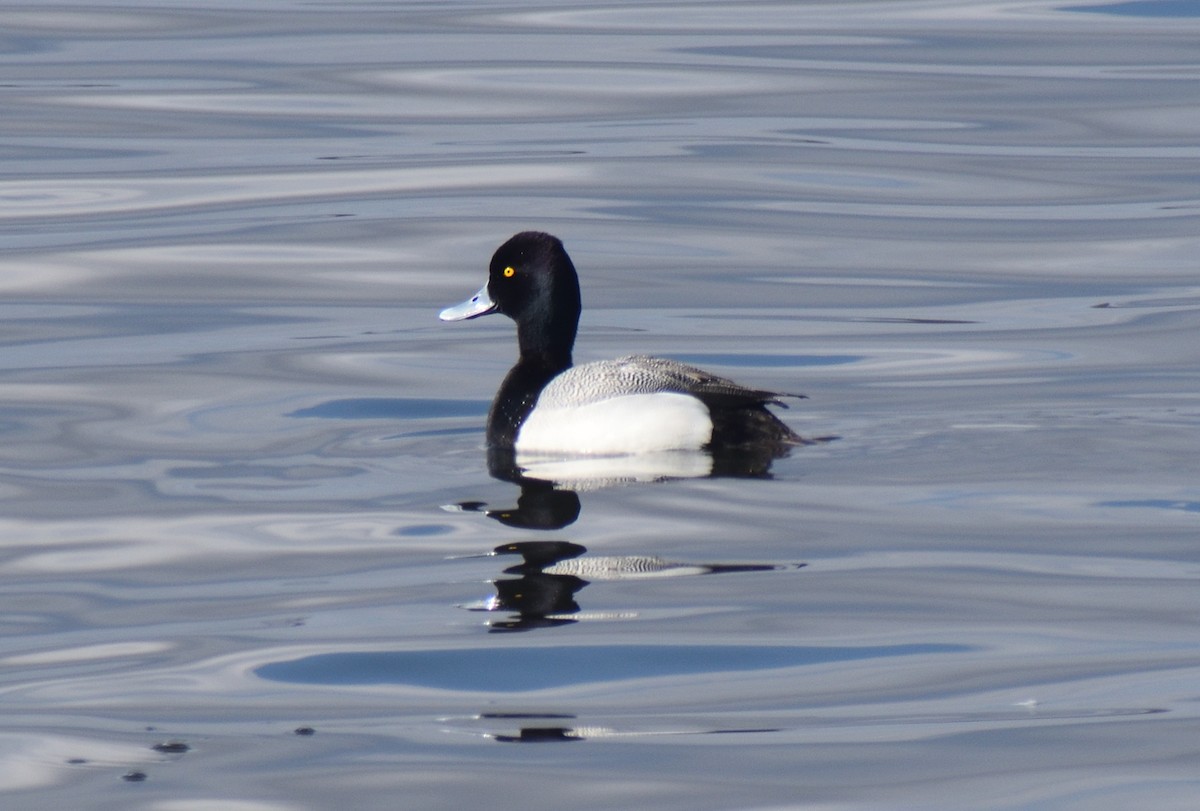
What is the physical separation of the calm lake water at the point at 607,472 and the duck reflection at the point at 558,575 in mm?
23

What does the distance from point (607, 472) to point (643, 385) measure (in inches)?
19.6

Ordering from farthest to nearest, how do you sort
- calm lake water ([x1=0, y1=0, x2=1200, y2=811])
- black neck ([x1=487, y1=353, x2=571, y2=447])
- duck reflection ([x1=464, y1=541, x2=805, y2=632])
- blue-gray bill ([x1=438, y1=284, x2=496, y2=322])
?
blue-gray bill ([x1=438, y1=284, x2=496, y2=322]), black neck ([x1=487, y1=353, x2=571, y2=447]), duck reflection ([x1=464, y1=541, x2=805, y2=632]), calm lake water ([x1=0, y1=0, x2=1200, y2=811])

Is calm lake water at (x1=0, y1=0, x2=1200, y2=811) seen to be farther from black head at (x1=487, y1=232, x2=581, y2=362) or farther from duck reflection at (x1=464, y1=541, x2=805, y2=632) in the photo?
black head at (x1=487, y1=232, x2=581, y2=362)

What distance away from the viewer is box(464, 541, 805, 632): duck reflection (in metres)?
6.58

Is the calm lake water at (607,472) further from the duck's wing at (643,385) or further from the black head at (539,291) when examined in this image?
the black head at (539,291)

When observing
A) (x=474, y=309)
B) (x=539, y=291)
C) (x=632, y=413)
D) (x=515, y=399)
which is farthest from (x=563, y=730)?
(x=474, y=309)

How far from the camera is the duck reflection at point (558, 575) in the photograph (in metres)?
6.58

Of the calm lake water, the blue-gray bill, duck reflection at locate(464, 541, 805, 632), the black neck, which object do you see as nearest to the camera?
the calm lake water

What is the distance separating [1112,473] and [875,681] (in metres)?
2.77

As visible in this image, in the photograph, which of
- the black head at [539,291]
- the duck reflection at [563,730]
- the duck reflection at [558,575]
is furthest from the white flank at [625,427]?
the duck reflection at [563,730]

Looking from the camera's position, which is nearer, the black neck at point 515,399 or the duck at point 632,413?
the duck at point 632,413

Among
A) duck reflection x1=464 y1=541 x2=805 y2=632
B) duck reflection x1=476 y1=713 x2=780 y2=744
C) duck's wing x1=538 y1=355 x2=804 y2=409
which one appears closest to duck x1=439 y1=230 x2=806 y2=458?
duck's wing x1=538 y1=355 x2=804 y2=409

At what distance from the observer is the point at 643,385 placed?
908 centimetres

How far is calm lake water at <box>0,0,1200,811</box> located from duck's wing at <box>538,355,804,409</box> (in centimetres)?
39
